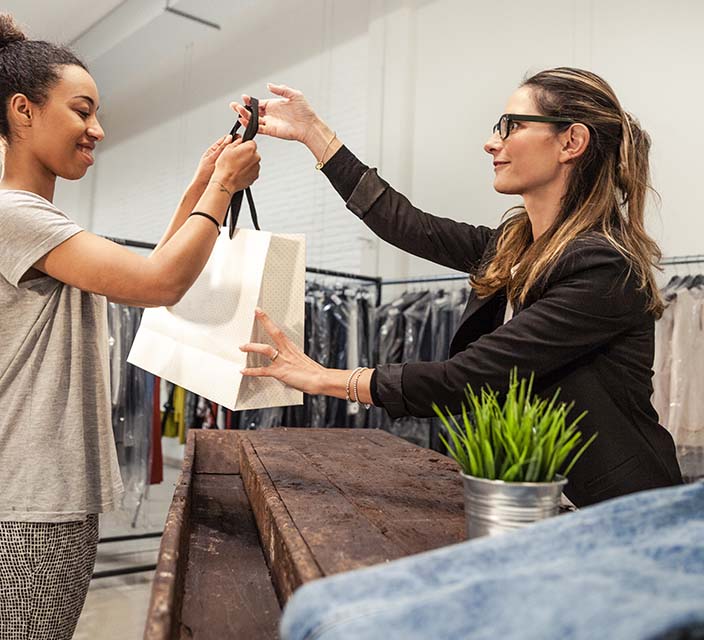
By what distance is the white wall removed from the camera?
429 cm

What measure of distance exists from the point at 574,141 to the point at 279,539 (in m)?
1.19

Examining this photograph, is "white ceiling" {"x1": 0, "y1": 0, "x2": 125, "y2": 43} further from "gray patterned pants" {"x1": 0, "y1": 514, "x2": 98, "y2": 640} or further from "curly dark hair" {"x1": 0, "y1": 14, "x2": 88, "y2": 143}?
"gray patterned pants" {"x1": 0, "y1": 514, "x2": 98, "y2": 640}

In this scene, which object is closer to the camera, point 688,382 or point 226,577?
point 226,577

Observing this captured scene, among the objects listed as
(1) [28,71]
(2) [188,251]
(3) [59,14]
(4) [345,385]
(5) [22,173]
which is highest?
(3) [59,14]

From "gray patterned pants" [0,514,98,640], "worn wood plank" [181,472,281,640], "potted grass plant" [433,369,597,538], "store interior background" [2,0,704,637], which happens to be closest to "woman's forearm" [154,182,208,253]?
"worn wood plank" [181,472,281,640]

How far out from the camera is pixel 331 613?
0.67 meters

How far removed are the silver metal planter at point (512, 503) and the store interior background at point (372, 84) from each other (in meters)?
3.55

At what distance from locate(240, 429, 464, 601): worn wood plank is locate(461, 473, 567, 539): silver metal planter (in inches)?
5.9

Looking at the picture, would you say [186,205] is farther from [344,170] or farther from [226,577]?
[226,577]

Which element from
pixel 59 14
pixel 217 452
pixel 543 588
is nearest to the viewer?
pixel 543 588

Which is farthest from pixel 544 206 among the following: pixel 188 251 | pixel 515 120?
pixel 188 251

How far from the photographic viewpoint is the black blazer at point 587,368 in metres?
1.48

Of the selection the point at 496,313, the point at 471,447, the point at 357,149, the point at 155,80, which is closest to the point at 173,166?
the point at 155,80

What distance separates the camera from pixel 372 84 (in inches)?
242
